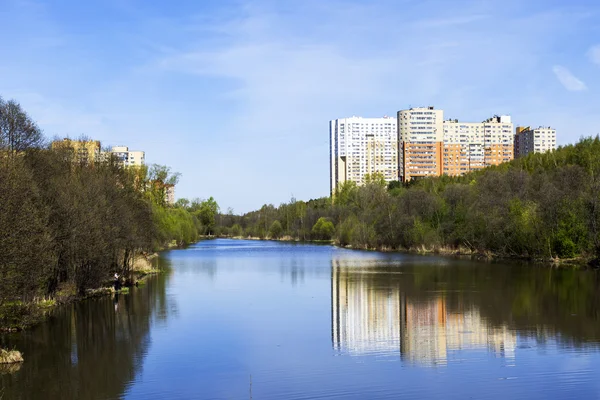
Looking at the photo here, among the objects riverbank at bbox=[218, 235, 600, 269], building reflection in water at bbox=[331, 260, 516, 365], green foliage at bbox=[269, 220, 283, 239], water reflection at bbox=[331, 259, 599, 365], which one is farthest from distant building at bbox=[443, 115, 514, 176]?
building reflection in water at bbox=[331, 260, 516, 365]

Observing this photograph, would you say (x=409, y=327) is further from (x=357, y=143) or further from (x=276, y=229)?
(x=357, y=143)

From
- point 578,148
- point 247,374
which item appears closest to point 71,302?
point 247,374

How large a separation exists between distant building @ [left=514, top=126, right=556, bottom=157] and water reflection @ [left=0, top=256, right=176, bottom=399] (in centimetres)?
14852

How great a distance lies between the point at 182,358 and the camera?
67.6ft

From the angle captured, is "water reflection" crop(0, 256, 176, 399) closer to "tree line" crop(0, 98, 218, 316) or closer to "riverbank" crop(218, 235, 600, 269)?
"tree line" crop(0, 98, 218, 316)

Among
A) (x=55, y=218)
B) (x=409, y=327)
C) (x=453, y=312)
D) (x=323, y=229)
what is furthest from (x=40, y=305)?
(x=323, y=229)

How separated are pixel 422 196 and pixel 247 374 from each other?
71.7 metres

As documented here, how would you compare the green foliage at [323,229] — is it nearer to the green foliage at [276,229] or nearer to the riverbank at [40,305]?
the green foliage at [276,229]

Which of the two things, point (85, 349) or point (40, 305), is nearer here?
point (85, 349)

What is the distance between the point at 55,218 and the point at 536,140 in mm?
154907

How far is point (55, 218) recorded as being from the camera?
31.2m

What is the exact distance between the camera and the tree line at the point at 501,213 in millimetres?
58397

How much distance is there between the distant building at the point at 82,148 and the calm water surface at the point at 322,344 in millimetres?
11927

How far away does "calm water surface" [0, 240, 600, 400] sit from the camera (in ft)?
55.4
